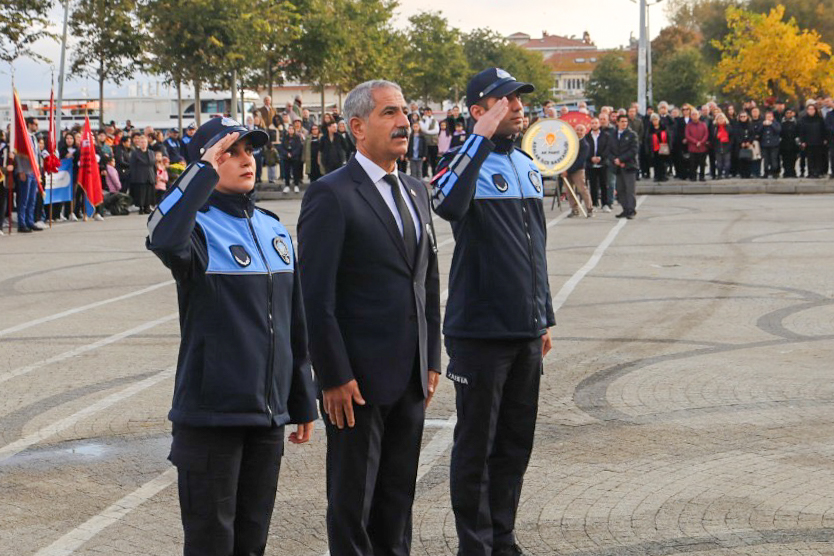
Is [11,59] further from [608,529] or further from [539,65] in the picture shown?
[539,65]

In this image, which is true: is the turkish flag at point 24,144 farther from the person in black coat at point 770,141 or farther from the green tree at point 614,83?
the green tree at point 614,83

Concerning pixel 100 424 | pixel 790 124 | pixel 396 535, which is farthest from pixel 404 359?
pixel 790 124

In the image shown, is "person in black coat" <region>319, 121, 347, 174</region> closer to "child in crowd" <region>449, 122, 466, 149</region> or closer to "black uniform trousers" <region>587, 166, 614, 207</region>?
"child in crowd" <region>449, 122, 466, 149</region>

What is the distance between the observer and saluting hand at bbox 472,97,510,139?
201 inches

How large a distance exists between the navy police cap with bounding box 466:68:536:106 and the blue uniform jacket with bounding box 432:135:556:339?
0.22 m

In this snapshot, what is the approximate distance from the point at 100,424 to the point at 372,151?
4.13 meters

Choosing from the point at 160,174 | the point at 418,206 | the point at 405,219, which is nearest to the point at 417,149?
the point at 160,174

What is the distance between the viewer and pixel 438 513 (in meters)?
6.25

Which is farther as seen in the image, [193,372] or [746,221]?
[746,221]

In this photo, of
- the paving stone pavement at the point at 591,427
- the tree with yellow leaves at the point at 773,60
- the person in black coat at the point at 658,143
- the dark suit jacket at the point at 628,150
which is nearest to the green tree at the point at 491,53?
the tree with yellow leaves at the point at 773,60

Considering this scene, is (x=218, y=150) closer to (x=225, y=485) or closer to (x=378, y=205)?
(x=378, y=205)

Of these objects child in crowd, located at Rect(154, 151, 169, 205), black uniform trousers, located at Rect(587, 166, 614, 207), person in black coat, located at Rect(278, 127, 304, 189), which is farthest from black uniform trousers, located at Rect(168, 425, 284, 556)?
person in black coat, located at Rect(278, 127, 304, 189)

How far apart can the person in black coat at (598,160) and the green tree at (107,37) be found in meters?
19.2

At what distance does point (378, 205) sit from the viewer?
4.68 metres
